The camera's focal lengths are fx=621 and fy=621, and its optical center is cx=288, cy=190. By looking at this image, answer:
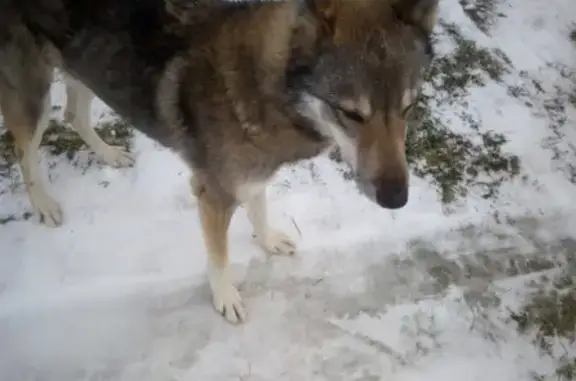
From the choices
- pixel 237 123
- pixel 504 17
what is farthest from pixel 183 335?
pixel 504 17

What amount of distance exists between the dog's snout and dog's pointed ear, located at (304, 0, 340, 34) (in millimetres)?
432

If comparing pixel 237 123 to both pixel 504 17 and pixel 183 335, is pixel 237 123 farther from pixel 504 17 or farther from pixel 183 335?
pixel 504 17

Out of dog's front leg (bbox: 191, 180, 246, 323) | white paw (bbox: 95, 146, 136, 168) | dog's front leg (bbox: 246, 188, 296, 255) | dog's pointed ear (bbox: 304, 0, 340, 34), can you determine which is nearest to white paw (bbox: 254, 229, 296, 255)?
dog's front leg (bbox: 246, 188, 296, 255)

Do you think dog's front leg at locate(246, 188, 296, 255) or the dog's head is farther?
dog's front leg at locate(246, 188, 296, 255)

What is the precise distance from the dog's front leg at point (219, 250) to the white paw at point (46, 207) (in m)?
0.69

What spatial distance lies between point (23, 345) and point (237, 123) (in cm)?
114

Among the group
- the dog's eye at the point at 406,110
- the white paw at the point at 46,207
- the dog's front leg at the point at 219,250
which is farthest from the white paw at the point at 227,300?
the dog's eye at the point at 406,110

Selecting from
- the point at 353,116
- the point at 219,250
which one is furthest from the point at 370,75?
the point at 219,250

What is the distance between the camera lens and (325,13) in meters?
1.56

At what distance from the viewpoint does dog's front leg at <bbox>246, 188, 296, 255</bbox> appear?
2416 millimetres

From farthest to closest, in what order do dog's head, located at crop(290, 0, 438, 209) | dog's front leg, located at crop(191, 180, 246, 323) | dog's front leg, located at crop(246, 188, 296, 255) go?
dog's front leg, located at crop(246, 188, 296, 255), dog's front leg, located at crop(191, 180, 246, 323), dog's head, located at crop(290, 0, 438, 209)

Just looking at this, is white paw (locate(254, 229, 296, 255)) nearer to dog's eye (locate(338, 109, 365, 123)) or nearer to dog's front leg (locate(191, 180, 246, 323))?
dog's front leg (locate(191, 180, 246, 323))

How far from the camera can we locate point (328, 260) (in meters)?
2.52

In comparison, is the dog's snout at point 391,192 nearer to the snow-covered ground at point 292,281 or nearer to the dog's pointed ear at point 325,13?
the dog's pointed ear at point 325,13
